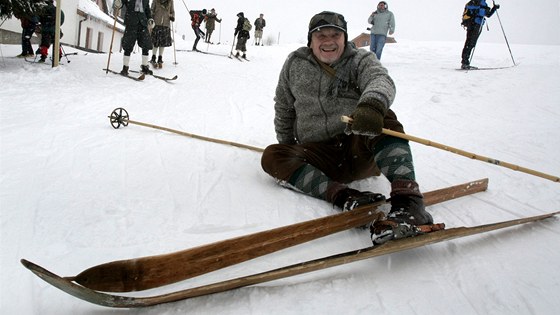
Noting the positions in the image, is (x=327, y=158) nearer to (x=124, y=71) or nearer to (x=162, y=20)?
(x=124, y=71)

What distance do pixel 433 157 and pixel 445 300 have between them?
8.14 ft

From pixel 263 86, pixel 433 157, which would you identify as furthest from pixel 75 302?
pixel 263 86

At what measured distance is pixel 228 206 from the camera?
2.10 m

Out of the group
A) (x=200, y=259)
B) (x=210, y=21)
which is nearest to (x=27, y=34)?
(x=200, y=259)

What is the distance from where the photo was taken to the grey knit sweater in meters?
2.26

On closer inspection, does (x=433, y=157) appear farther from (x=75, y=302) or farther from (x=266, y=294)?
(x=75, y=302)

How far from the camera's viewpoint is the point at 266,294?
1.26 m

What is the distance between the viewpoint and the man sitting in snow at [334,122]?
1937 millimetres

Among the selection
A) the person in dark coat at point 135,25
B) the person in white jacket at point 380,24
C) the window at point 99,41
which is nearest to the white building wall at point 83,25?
the window at point 99,41

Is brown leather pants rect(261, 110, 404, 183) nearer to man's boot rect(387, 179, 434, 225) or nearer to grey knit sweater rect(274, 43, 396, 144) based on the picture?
grey knit sweater rect(274, 43, 396, 144)

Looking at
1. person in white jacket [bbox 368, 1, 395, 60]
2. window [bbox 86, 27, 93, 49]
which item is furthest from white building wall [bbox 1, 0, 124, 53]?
person in white jacket [bbox 368, 1, 395, 60]

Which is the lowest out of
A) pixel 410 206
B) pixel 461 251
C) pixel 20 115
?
pixel 20 115

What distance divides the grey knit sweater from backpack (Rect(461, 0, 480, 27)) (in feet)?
24.2

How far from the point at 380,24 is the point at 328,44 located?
318 inches
